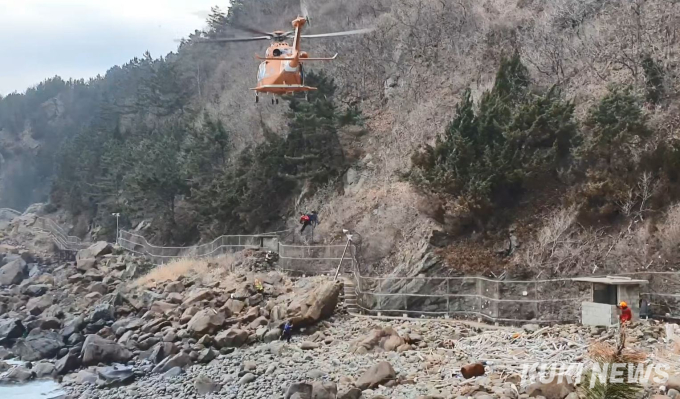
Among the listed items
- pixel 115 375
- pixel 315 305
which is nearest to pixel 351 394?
pixel 315 305

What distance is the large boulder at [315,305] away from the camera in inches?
790

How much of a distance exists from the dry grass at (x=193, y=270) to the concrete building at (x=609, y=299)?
1715cm

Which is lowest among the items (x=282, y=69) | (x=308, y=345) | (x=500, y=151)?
(x=308, y=345)

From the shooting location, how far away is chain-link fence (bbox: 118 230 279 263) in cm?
3022

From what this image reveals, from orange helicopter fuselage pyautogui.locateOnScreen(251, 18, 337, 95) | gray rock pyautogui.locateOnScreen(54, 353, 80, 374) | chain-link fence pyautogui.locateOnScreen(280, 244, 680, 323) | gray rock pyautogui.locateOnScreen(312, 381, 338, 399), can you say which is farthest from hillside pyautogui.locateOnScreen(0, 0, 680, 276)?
gray rock pyautogui.locateOnScreen(54, 353, 80, 374)

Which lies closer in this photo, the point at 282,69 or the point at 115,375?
the point at 115,375

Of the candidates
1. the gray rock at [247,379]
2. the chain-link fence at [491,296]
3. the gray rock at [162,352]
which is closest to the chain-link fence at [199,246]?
the chain-link fence at [491,296]

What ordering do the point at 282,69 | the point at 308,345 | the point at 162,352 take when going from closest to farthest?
the point at 308,345 → the point at 162,352 → the point at 282,69

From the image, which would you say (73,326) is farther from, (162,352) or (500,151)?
(500,151)

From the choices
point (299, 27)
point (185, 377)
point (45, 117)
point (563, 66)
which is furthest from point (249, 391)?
point (45, 117)

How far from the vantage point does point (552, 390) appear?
10602 mm

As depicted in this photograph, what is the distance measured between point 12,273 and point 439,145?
34.3 meters

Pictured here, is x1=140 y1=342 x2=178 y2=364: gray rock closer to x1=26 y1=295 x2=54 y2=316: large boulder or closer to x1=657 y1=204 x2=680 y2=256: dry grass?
x1=26 y1=295 x2=54 y2=316: large boulder

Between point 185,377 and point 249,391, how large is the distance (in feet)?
12.0
